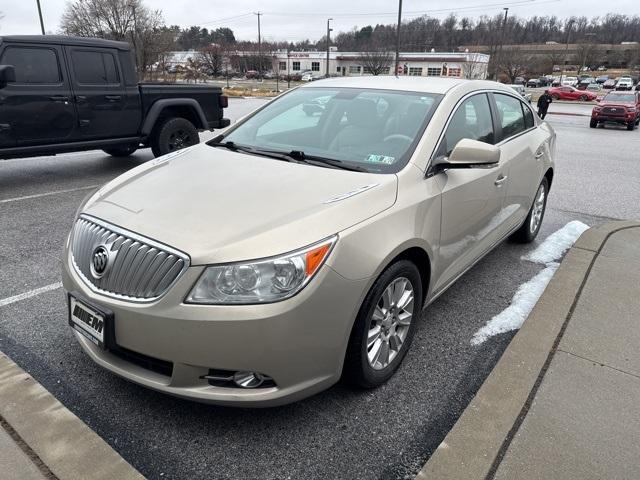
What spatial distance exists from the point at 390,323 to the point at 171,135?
6710 millimetres

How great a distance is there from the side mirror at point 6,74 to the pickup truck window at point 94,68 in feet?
3.21

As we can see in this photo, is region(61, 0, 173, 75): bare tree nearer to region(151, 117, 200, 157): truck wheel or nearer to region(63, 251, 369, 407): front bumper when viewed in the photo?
region(151, 117, 200, 157): truck wheel

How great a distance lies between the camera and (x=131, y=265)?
2.29m

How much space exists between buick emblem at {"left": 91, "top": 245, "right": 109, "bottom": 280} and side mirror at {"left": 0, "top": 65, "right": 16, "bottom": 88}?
5120 mm

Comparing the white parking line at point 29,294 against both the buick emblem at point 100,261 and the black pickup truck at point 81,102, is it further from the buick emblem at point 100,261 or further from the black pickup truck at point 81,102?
the black pickup truck at point 81,102

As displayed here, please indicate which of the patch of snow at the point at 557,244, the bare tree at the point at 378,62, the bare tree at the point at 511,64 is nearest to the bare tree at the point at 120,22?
the bare tree at the point at 378,62

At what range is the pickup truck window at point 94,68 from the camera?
23.6 ft


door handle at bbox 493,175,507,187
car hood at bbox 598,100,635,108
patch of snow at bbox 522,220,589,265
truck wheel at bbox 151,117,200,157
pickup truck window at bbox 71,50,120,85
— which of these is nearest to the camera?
door handle at bbox 493,175,507,187

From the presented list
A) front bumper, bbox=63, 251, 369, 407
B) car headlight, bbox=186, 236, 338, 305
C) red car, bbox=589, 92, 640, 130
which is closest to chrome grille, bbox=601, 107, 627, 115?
red car, bbox=589, 92, 640, 130

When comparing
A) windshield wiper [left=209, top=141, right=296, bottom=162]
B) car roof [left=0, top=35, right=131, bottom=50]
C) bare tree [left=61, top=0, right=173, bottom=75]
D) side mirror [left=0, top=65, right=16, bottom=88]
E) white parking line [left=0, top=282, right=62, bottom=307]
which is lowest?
white parking line [left=0, top=282, right=62, bottom=307]

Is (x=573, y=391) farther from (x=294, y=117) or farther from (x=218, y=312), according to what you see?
(x=294, y=117)

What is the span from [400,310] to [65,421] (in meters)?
1.78

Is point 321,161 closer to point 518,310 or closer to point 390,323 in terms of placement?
point 390,323

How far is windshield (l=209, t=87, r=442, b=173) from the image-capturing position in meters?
3.12
